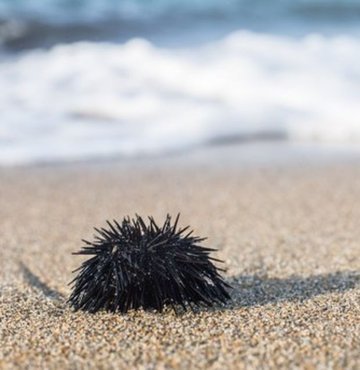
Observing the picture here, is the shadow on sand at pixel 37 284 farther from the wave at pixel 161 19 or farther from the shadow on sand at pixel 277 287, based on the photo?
the wave at pixel 161 19

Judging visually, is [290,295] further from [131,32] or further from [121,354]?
[131,32]

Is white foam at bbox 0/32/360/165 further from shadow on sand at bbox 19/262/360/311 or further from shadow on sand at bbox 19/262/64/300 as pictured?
shadow on sand at bbox 19/262/360/311

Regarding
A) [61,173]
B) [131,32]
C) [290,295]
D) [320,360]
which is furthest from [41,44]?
[320,360]

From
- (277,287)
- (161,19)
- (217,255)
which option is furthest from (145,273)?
(161,19)

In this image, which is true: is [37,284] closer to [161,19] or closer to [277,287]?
[277,287]

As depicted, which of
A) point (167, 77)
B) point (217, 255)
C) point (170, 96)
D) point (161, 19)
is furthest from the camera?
point (161, 19)

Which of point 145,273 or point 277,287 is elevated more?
point 145,273

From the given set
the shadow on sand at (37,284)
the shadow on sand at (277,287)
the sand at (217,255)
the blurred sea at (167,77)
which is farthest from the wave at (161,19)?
the shadow on sand at (277,287)
